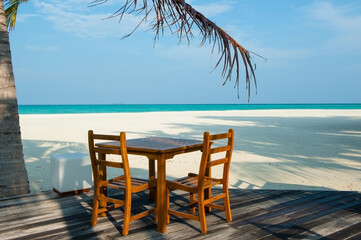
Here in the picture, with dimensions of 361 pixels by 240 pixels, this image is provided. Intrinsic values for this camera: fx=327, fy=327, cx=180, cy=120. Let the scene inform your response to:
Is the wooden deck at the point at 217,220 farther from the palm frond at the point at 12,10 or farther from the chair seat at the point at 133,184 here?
the palm frond at the point at 12,10

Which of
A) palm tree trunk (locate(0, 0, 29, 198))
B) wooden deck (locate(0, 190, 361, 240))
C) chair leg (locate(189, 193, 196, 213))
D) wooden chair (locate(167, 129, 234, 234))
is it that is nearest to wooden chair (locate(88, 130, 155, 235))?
wooden deck (locate(0, 190, 361, 240))

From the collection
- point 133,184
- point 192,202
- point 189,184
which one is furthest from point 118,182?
point 192,202

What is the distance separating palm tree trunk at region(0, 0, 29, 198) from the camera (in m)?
4.70

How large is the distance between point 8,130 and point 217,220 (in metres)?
3.24

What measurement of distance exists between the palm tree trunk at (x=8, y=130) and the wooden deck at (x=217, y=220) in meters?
0.33

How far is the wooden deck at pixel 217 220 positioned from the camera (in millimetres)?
3262

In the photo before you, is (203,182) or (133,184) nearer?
(203,182)

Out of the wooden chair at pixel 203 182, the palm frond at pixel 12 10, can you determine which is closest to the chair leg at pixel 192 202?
the wooden chair at pixel 203 182

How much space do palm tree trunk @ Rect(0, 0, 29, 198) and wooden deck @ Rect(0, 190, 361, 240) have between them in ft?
1.09

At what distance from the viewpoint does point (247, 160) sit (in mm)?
9086

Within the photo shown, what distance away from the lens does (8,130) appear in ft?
15.5

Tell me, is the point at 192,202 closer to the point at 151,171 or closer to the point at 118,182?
the point at 151,171

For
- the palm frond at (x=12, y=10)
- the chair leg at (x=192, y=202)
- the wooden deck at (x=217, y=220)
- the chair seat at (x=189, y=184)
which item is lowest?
the wooden deck at (x=217, y=220)

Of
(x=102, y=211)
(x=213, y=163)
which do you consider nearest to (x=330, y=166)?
(x=213, y=163)
